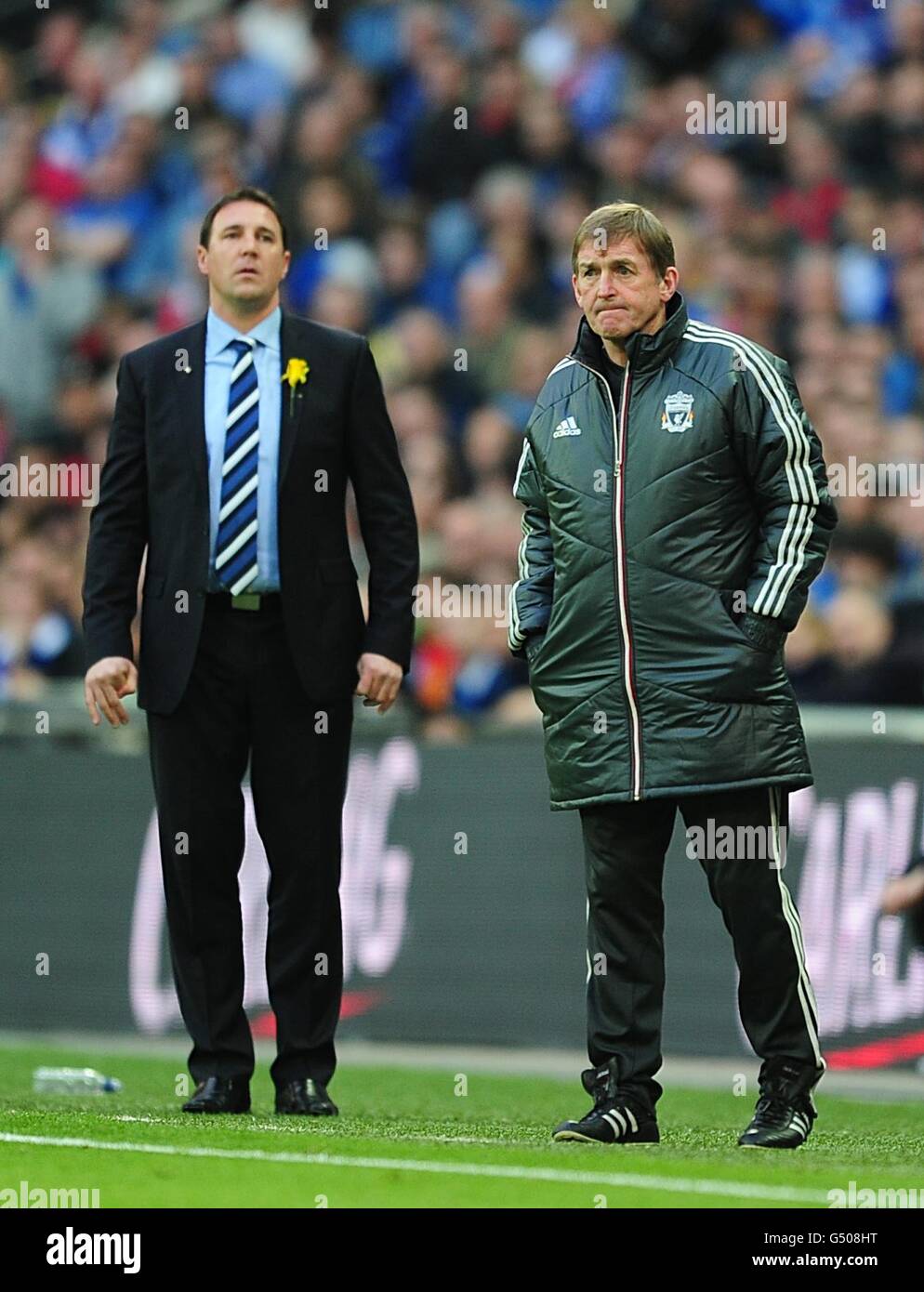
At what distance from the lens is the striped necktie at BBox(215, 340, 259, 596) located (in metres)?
7.14

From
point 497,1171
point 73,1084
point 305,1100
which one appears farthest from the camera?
point 73,1084

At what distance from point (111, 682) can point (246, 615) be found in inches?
16.2

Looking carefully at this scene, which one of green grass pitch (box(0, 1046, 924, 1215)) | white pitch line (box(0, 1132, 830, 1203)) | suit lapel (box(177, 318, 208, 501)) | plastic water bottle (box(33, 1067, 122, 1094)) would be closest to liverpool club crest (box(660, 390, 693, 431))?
suit lapel (box(177, 318, 208, 501))

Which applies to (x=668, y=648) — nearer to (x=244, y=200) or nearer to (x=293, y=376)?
(x=293, y=376)

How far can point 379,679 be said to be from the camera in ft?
23.5

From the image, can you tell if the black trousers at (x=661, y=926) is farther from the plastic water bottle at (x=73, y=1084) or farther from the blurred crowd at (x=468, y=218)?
the blurred crowd at (x=468, y=218)

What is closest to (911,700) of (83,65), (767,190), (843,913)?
(843,913)

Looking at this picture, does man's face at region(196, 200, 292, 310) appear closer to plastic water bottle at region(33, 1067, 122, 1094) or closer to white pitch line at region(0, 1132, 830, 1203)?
white pitch line at region(0, 1132, 830, 1203)

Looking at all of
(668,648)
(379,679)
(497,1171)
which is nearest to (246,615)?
(379,679)

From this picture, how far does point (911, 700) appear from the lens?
1086 centimetres

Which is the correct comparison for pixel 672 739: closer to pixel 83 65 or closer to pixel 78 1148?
pixel 78 1148

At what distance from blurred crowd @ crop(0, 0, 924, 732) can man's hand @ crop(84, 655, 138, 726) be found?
4.22 meters

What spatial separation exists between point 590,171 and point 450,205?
878 mm

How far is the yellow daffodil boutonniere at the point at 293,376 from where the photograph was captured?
727 cm
